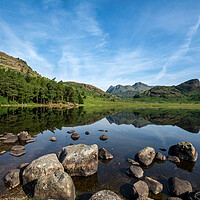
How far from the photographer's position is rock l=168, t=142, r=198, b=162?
20198mm

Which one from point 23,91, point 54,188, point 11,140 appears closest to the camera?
point 54,188

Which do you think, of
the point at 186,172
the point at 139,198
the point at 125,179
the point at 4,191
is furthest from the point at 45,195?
the point at 186,172

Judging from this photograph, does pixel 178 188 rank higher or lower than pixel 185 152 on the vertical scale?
lower

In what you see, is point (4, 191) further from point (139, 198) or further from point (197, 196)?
point (197, 196)

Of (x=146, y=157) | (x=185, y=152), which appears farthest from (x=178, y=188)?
(x=185, y=152)

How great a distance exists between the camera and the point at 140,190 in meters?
11.5

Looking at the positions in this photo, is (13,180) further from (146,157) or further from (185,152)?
(185,152)

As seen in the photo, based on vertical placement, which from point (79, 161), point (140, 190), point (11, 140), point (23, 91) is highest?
point (23, 91)

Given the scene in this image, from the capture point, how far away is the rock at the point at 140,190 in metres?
11.1

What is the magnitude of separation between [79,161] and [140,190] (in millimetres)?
7469

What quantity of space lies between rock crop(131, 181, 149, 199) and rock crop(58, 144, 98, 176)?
5.88m

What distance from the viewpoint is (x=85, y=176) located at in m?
15.0

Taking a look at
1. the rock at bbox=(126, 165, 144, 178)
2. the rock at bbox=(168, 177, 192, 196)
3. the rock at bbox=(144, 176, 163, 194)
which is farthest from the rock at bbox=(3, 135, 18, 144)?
the rock at bbox=(168, 177, 192, 196)

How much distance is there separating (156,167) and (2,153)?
80.6 ft
